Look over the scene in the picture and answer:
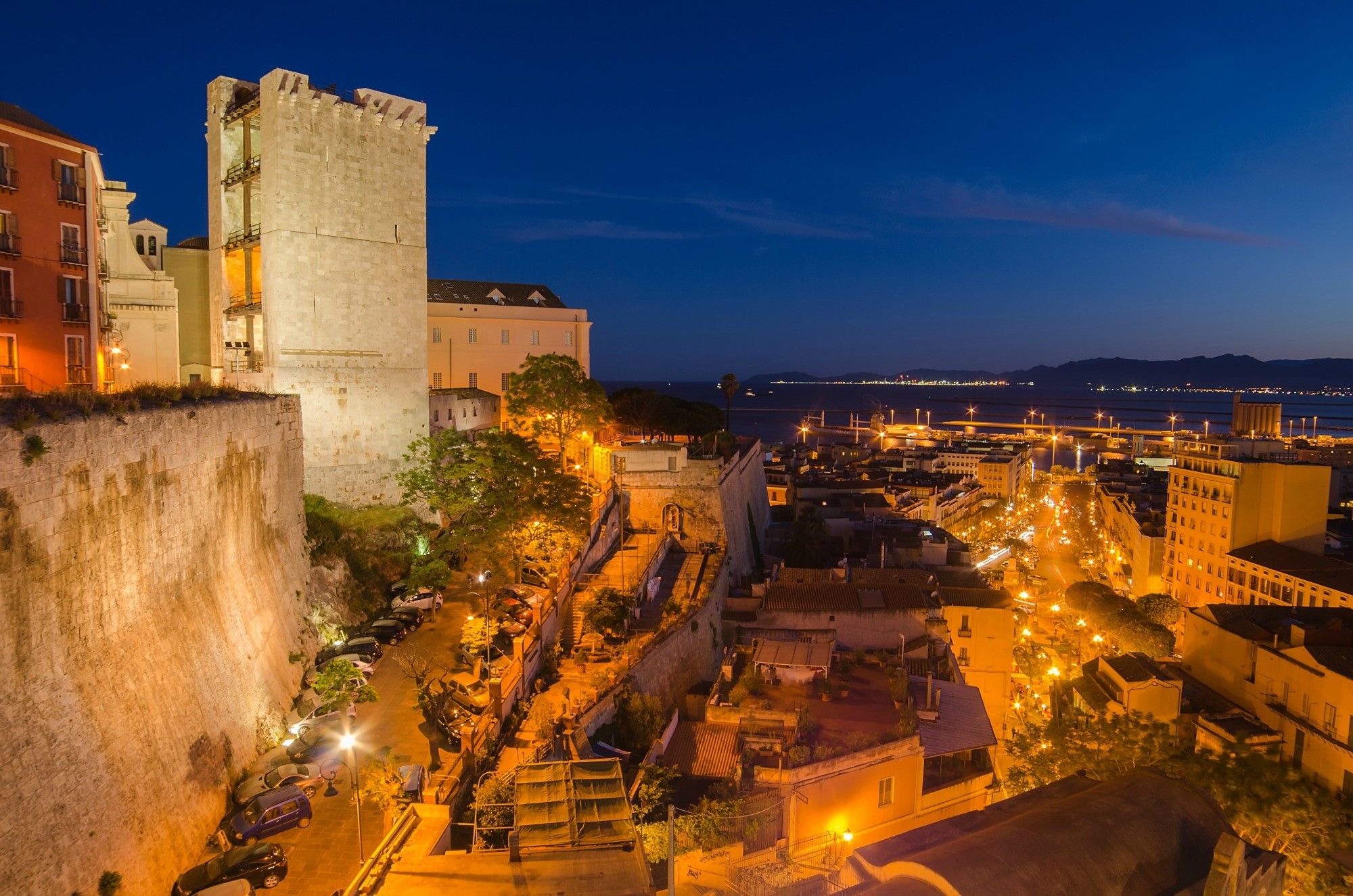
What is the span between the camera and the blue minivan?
10945 millimetres

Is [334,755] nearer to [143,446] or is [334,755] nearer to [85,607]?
[85,607]

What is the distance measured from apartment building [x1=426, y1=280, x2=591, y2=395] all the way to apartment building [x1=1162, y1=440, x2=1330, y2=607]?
92.3 feet

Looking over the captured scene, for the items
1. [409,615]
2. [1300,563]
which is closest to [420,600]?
[409,615]

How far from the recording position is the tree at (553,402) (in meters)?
26.7

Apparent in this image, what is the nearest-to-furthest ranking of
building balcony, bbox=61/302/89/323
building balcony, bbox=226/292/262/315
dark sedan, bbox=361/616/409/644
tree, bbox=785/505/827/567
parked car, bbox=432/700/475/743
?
parked car, bbox=432/700/475/743
dark sedan, bbox=361/616/409/644
building balcony, bbox=61/302/89/323
building balcony, bbox=226/292/262/315
tree, bbox=785/505/827/567

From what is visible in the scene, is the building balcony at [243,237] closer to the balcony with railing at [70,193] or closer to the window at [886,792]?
the balcony with railing at [70,193]

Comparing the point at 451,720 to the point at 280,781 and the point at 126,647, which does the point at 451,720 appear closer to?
the point at 280,781

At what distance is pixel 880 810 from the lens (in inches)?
581

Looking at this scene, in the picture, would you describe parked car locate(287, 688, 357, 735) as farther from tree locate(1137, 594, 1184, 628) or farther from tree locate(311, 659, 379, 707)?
tree locate(1137, 594, 1184, 628)

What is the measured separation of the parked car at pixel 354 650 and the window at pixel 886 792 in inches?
405

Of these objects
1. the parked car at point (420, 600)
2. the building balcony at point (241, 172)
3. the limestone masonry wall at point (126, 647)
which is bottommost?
the parked car at point (420, 600)

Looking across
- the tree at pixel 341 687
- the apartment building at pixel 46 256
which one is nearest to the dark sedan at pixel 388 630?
the tree at pixel 341 687

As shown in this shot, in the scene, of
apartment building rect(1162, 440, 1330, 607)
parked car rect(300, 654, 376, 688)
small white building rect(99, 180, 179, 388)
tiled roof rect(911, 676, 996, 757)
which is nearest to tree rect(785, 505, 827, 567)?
tiled roof rect(911, 676, 996, 757)

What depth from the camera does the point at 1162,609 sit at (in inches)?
1299
